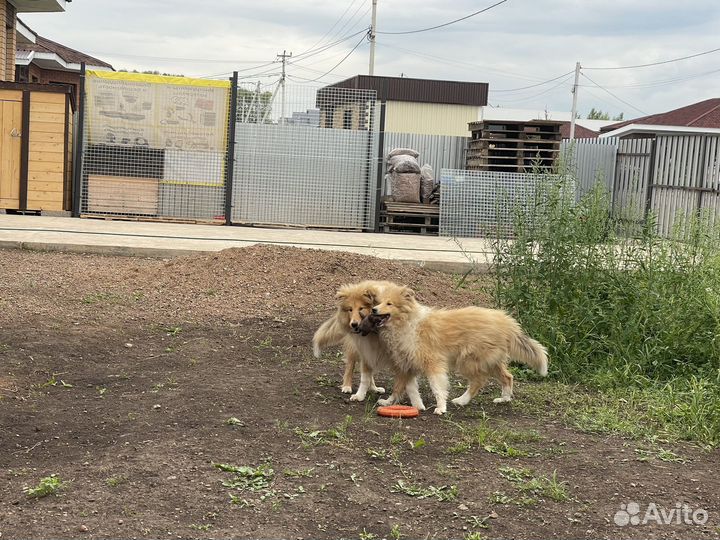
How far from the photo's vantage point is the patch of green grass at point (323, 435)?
5.50 metres

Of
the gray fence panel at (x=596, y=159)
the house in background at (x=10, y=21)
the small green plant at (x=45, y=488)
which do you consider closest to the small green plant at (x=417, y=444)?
the small green plant at (x=45, y=488)

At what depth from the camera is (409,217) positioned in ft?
65.6

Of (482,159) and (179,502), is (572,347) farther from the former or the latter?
(482,159)

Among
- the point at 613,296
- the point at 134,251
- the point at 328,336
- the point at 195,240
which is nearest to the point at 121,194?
the point at 195,240

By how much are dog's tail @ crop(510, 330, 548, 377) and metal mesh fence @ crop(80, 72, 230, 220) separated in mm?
12968

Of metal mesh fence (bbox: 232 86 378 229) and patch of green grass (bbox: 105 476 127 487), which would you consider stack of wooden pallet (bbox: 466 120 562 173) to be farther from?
patch of green grass (bbox: 105 476 127 487)

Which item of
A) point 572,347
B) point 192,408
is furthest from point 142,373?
point 572,347

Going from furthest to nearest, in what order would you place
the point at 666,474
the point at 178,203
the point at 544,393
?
1. the point at 178,203
2. the point at 544,393
3. the point at 666,474

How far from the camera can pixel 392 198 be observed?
20047 millimetres

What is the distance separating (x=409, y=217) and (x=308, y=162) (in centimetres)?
243

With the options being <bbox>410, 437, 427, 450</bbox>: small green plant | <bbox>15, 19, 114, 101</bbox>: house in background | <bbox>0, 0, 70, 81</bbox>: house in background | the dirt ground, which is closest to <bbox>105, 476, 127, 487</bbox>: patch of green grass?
the dirt ground

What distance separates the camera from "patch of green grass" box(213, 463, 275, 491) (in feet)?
15.4

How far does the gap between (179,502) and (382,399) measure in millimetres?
2502

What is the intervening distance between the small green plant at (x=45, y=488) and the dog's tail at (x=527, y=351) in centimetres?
346
